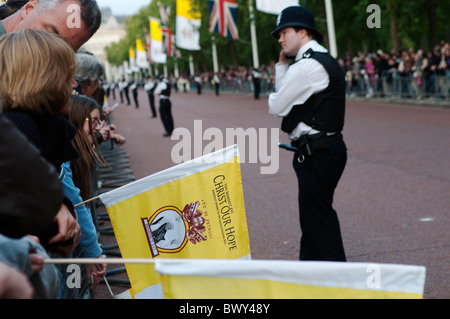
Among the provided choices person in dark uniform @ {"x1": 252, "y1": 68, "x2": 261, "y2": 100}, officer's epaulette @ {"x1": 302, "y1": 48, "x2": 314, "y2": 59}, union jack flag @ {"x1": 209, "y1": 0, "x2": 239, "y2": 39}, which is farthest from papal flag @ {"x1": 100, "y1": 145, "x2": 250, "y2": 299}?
person in dark uniform @ {"x1": 252, "y1": 68, "x2": 261, "y2": 100}

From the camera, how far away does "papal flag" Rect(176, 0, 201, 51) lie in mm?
47875

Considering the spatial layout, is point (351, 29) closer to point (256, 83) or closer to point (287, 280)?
point (256, 83)

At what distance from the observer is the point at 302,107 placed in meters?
4.44

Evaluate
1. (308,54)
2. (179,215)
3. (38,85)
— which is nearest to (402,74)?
(308,54)

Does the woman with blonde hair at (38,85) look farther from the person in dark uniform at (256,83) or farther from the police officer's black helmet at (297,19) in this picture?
the person in dark uniform at (256,83)

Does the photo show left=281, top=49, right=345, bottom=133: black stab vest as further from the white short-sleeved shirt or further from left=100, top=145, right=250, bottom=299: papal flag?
left=100, top=145, right=250, bottom=299: papal flag

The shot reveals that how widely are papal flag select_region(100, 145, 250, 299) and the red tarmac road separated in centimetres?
211

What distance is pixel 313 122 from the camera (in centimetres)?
441

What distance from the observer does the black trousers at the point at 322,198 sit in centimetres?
443

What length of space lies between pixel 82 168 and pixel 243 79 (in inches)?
1811

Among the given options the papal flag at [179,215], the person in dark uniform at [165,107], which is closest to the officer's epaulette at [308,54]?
the papal flag at [179,215]

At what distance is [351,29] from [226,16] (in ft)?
36.5

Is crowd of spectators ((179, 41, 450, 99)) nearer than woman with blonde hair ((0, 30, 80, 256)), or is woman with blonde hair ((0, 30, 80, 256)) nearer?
woman with blonde hair ((0, 30, 80, 256))

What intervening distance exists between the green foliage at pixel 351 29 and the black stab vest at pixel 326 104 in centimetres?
2045
